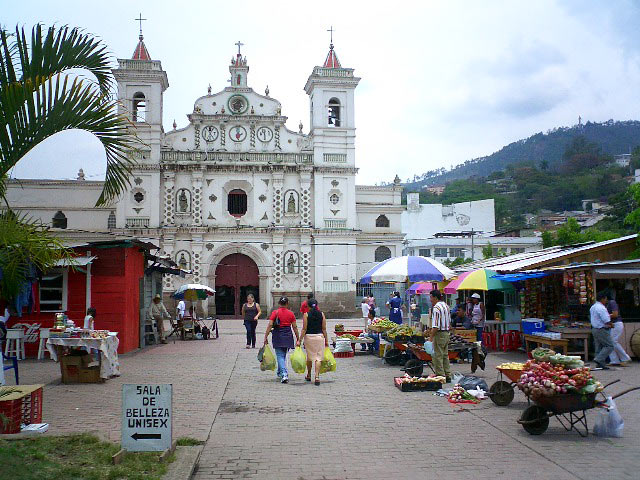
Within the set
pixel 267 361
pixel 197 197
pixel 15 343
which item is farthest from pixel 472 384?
pixel 197 197

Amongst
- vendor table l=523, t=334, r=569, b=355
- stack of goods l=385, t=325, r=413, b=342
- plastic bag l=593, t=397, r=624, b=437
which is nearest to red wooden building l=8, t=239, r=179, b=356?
stack of goods l=385, t=325, r=413, b=342

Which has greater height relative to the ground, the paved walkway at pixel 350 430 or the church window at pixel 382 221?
the church window at pixel 382 221

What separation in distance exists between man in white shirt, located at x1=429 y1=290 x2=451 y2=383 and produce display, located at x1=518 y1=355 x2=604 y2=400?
3337 millimetres

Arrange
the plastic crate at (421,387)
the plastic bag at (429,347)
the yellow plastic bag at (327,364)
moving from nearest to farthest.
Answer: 1. the plastic crate at (421,387)
2. the plastic bag at (429,347)
3. the yellow plastic bag at (327,364)

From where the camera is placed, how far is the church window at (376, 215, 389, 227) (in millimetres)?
39875

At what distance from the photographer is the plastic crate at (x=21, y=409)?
689 cm

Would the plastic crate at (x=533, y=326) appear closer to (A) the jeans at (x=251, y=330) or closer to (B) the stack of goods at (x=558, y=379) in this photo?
(B) the stack of goods at (x=558, y=379)

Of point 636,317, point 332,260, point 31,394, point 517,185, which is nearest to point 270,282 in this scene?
point 332,260

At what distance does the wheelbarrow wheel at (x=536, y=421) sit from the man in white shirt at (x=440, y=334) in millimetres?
3520

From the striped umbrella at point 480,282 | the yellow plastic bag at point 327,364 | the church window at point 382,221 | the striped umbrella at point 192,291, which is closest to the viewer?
the yellow plastic bag at point 327,364

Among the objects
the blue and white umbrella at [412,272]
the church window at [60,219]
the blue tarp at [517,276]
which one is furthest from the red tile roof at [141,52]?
the blue tarp at [517,276]

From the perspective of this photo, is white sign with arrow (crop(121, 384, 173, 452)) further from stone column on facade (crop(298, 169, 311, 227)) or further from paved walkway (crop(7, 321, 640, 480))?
stone column on facade (crop(298, 169, 311, 227))

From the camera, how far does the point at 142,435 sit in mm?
6344

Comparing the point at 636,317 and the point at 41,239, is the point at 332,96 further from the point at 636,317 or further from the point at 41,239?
the point at 41,239
